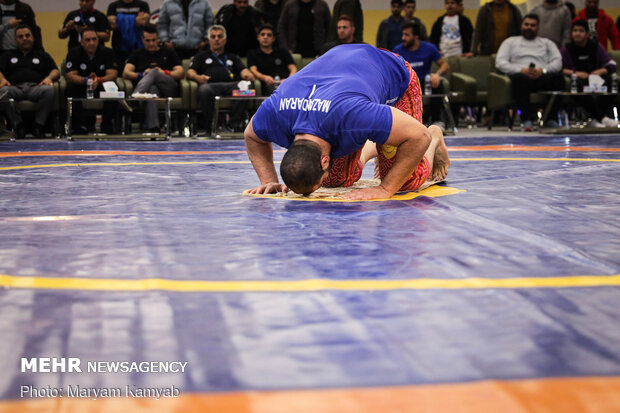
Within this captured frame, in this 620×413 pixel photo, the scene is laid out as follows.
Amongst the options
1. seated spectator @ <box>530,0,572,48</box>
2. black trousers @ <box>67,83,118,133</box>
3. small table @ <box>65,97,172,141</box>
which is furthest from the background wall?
small table @ <box>65,97,172,141</box>

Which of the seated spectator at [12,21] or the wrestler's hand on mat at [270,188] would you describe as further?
the seated spectator at [12,21]

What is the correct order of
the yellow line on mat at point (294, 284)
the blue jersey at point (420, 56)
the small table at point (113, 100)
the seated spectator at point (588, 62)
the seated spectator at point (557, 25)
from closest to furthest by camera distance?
the yellow line on mat at point (294, 284) → the small table at point (113, 100) → the blue jersey at point (420, 56) → the seated spectator at point (588, 62) → the seated spectator at point (557, 25)

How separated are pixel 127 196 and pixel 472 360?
2316 mm

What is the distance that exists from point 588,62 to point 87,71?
5.59 metres

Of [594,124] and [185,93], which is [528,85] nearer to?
[594,124]

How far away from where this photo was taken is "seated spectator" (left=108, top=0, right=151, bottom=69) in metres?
9.08

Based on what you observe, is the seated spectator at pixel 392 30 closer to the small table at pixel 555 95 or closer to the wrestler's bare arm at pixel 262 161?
the small table at pixel 555 95

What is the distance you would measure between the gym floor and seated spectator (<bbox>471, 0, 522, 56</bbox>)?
6969 millimetres

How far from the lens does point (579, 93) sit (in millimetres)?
8414

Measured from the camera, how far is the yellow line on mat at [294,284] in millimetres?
1764

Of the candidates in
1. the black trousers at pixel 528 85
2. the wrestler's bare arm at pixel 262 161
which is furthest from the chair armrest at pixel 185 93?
the wrestler's bare arm at pixel 262 161

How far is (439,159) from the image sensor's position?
3832 mm

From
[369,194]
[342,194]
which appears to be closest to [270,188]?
[342,194]

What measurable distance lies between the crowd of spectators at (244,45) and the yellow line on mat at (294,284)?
6.55 meters
